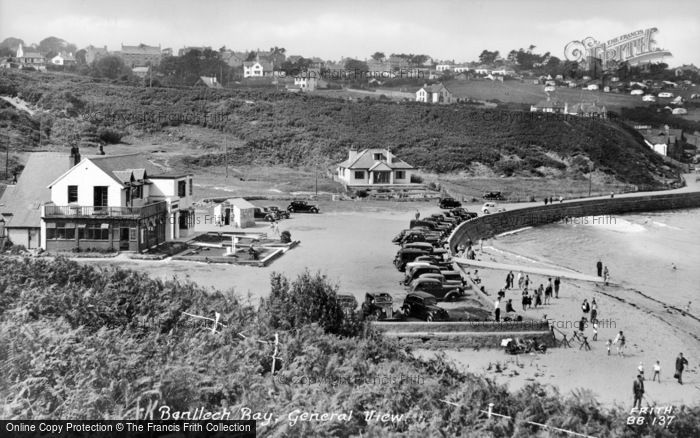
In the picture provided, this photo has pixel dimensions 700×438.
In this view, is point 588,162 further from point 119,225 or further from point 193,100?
point 119,225

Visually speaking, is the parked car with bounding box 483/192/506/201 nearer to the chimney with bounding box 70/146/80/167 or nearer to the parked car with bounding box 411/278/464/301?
the parked car with bounding box 411/278/464/301

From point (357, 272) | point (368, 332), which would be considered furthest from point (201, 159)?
point (368, 332)

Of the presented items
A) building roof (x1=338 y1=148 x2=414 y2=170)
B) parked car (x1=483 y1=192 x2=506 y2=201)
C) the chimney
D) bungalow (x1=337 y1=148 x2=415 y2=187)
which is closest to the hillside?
bungalow (x1=337 y1=148 x2=415 y2=187)

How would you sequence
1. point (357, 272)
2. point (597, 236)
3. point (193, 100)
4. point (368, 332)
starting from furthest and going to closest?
point (193, 100) → point (597, 236) → point (357, 272) → point (368, 332)

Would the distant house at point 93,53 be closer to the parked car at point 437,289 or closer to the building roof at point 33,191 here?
the building roof at point 33,191

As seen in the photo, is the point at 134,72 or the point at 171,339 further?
the point at 134,72

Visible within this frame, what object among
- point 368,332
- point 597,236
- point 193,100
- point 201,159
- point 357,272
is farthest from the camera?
point 193,100
